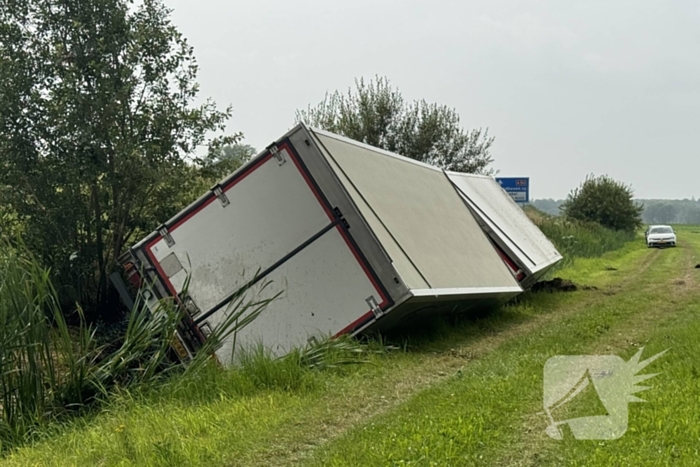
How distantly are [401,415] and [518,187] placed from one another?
69.4 feet

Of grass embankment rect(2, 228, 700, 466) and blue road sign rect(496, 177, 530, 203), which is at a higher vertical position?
grass embankment rect(2, 228, 700, 466)

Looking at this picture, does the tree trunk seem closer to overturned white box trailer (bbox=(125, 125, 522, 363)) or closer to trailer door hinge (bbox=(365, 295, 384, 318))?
overturned white box trailer (bbox=(125, 125, 522, 363))

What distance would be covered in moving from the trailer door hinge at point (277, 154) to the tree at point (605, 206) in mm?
39002

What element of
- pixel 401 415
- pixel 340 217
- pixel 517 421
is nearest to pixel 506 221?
pixel 340 217

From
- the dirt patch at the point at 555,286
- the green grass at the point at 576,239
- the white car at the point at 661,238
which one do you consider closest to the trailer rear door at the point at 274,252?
the dirt patch at the point at 555,286

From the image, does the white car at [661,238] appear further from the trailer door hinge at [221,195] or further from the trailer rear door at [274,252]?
the trailer door hinge at [221,195]

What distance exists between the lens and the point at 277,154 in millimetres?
8406

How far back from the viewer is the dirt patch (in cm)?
1563

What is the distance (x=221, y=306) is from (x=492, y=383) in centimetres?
334

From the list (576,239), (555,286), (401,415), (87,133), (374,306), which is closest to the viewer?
(401,415)

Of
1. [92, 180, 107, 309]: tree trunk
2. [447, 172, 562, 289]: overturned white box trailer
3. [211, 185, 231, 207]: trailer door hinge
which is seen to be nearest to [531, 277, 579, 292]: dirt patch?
[447, 172, 562, 289]: overturned white box trailer

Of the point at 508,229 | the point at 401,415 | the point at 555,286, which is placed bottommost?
the point at 555,286

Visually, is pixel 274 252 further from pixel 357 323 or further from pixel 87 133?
pixel 87 133

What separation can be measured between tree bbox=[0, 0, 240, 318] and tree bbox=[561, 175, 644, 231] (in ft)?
118
